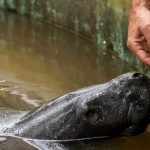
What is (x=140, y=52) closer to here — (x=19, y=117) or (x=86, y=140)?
(x=86, y=140)

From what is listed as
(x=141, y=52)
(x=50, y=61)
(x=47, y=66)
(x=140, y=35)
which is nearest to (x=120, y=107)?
(x=141, y=52)

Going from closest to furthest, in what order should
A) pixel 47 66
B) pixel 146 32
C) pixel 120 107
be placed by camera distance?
pixel 146 32 → pixel 120 107 → pixel 47 66

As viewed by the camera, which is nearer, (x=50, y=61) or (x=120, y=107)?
(x=120, y=107)

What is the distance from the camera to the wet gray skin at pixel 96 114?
3688 millimetres

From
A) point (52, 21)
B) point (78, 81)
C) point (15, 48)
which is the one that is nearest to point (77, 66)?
point (78, 81)

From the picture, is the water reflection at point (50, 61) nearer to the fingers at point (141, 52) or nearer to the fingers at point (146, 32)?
the fingers at point (141, 52)

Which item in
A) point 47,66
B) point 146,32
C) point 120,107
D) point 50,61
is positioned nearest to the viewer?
point 146,32

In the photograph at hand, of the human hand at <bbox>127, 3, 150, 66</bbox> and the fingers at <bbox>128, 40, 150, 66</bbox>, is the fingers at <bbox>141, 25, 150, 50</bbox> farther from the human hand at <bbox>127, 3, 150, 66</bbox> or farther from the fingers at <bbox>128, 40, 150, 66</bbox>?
the fingers at <bbox>128, 40, 150, 66</bbox>

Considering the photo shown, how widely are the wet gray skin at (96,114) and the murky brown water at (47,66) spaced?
17cm

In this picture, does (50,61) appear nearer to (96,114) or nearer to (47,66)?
(47,66)

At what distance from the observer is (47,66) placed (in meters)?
6.55

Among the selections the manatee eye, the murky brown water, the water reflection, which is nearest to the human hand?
the manatee eye

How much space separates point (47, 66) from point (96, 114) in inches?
111

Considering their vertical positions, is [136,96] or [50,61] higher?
[136,96]
